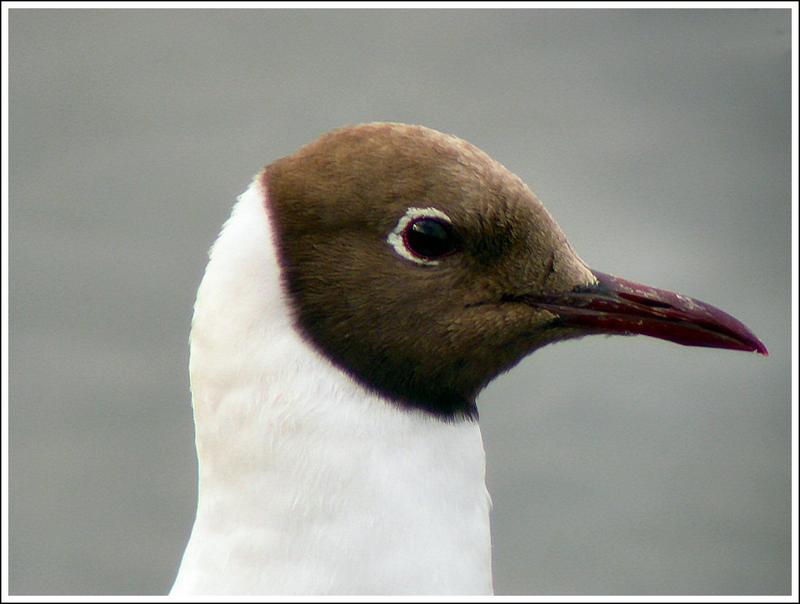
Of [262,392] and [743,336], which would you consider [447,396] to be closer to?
[262,392]

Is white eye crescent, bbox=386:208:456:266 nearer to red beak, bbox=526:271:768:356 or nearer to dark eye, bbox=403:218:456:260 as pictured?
dark eye, bbox=403:218:456:260

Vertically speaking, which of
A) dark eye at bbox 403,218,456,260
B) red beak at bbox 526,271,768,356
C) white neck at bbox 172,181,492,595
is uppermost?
dark eye at bbox 403,218,456,260

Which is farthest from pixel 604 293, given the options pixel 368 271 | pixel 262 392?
pixel 262 392

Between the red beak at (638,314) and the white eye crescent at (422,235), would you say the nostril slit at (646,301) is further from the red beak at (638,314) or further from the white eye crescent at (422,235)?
the white eye crescent at (422,235)

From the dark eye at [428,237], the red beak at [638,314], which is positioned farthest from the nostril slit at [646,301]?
the dark eye at [428,237]

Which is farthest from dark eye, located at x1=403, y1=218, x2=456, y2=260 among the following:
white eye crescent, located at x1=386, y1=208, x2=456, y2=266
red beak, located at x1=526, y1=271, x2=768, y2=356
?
red beak, located at x1=526, y1=271, x2=768, y2=356
